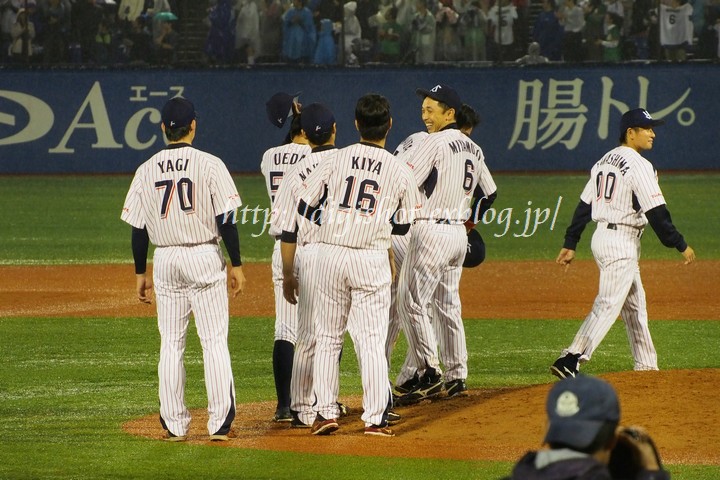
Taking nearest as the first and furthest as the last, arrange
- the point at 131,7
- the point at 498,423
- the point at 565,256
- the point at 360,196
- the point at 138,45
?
the point at 360,196 < the point at 498,423 < the point at 565,256 < the point at 138,45 < the point at 131,7

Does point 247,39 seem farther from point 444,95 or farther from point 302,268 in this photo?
point 302,268

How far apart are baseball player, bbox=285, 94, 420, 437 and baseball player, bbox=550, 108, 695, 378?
6.25 ft

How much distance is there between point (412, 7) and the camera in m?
24.4

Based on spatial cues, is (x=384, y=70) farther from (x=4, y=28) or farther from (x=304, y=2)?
(x=4, y=28)

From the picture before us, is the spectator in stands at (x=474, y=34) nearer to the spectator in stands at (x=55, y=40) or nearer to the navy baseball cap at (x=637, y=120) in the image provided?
the spectator in stands at (x=55, y=40)

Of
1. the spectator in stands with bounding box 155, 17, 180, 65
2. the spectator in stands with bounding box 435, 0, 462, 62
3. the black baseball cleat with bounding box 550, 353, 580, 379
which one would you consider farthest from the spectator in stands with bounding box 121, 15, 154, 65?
the black baseball cleat with bounding box 550, 353, 580, 379

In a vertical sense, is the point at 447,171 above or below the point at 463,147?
below

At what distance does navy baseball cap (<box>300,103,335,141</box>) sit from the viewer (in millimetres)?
7090

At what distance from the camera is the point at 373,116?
6.77 m

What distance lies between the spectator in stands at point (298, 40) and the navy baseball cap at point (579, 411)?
21.0 metres

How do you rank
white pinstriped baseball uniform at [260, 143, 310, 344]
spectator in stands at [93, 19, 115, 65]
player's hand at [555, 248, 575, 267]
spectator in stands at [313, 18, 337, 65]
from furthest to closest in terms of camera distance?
1. spectator in stands at [313, 18, 337, 65]
2. spectator in stands at [93, 19, 115, 65]
3. player's hand at [555, 248, 575, 267]
4. white pinstriped baseball uniform at [260, 143, 310, 344]

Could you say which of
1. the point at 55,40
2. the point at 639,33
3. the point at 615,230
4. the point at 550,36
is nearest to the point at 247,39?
the point at 55,40

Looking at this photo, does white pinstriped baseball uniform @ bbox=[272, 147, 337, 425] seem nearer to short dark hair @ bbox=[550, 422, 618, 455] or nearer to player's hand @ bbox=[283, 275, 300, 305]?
player's hand @ bbox=[283, 275, 300, 305]

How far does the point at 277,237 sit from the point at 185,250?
34.0 inches
